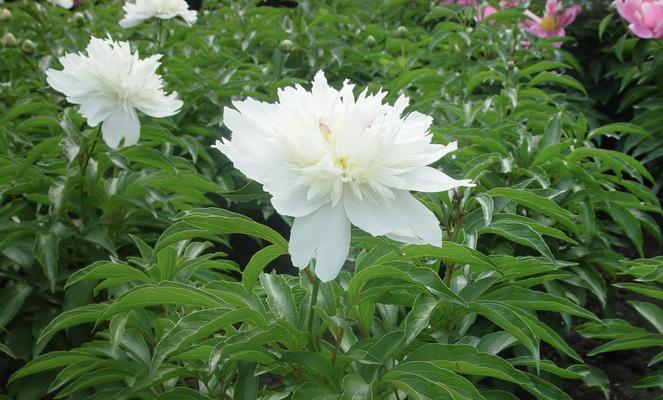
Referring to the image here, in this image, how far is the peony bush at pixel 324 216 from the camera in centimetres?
91

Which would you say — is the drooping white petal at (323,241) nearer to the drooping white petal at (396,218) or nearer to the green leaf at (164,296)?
the drooping white petal at (396,218)

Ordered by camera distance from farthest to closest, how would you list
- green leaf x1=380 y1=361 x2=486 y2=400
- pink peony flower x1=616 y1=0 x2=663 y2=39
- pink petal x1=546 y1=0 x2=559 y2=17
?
pink petal x1=546 y1=0 x2=559 y2=17
pink peony flower x1=616 y1=0 x2=663 y2=39
green leaf x1=380 y1=361 x2=486 y2=400

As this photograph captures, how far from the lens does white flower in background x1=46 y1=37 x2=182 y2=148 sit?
63.6 inches

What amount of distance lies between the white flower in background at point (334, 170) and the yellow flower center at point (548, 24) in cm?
250

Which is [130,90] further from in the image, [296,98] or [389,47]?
[389,47]

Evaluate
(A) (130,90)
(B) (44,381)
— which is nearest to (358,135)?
(A) (130,90)

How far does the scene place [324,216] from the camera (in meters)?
0.87

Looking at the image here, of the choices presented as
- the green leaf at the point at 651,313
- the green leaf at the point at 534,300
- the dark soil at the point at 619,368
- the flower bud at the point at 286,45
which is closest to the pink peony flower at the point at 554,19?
the flower bud at the point at 286,45

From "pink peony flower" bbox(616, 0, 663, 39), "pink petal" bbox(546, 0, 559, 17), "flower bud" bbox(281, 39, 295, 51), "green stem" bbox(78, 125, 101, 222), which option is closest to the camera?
"green stem" bbox(78, 125, 101, 222)

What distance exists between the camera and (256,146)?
90 centimetres

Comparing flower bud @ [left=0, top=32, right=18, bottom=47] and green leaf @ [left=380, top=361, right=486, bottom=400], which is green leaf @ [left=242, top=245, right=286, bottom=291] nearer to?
green leaf @ [left=380, top=361, right=486, bottom=400]

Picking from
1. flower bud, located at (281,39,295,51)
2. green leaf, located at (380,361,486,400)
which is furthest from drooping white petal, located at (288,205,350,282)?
flower bud, located at (281,39,295,51)

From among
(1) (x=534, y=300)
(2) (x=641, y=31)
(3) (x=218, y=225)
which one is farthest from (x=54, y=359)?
(2) (x=641, y=31)

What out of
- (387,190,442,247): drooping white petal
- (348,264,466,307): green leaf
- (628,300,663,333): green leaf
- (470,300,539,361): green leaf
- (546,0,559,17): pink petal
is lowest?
(628,300,663,333): green leaf
